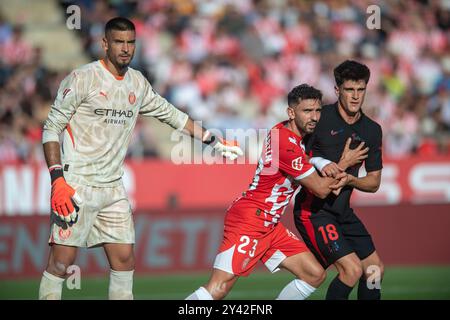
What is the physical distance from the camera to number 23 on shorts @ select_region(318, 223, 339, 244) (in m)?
8.52

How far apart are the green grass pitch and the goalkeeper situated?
357 centimetres

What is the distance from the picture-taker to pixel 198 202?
16.2 m

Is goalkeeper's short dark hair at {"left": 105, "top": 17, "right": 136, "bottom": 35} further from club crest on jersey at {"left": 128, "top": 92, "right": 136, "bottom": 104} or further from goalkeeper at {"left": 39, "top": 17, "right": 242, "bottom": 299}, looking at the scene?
club crest on jersey at {"left": 128, "top": 92, "right": 136, "bottom": 104}

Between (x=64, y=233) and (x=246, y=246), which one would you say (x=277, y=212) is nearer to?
(x=246, y=246)

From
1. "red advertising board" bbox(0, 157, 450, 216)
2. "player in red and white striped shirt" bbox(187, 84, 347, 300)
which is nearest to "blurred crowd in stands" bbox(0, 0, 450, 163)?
"red advertising board" bbox(0, 157, 450, 216)

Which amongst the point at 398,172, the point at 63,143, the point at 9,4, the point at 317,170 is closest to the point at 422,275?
the point at 398,172

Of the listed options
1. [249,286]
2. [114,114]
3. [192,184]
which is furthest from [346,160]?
[192,184]

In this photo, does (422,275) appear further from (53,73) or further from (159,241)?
(53,73)

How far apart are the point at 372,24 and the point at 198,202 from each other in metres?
6.68

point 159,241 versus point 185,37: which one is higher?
point 185,37

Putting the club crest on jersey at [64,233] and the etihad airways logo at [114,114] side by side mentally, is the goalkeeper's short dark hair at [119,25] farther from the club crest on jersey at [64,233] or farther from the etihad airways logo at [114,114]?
the club crest on jersey at [64,233]

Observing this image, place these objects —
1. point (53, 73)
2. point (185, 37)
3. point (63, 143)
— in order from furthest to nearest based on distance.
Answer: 1. point (185, 37)
2. point (53, 73)
3. point (63, 143)

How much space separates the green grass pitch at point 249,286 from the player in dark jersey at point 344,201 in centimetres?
263

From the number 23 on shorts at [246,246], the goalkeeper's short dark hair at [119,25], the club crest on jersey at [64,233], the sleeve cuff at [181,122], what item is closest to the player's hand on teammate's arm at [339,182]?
the number 23 on shorts at [246,246]
